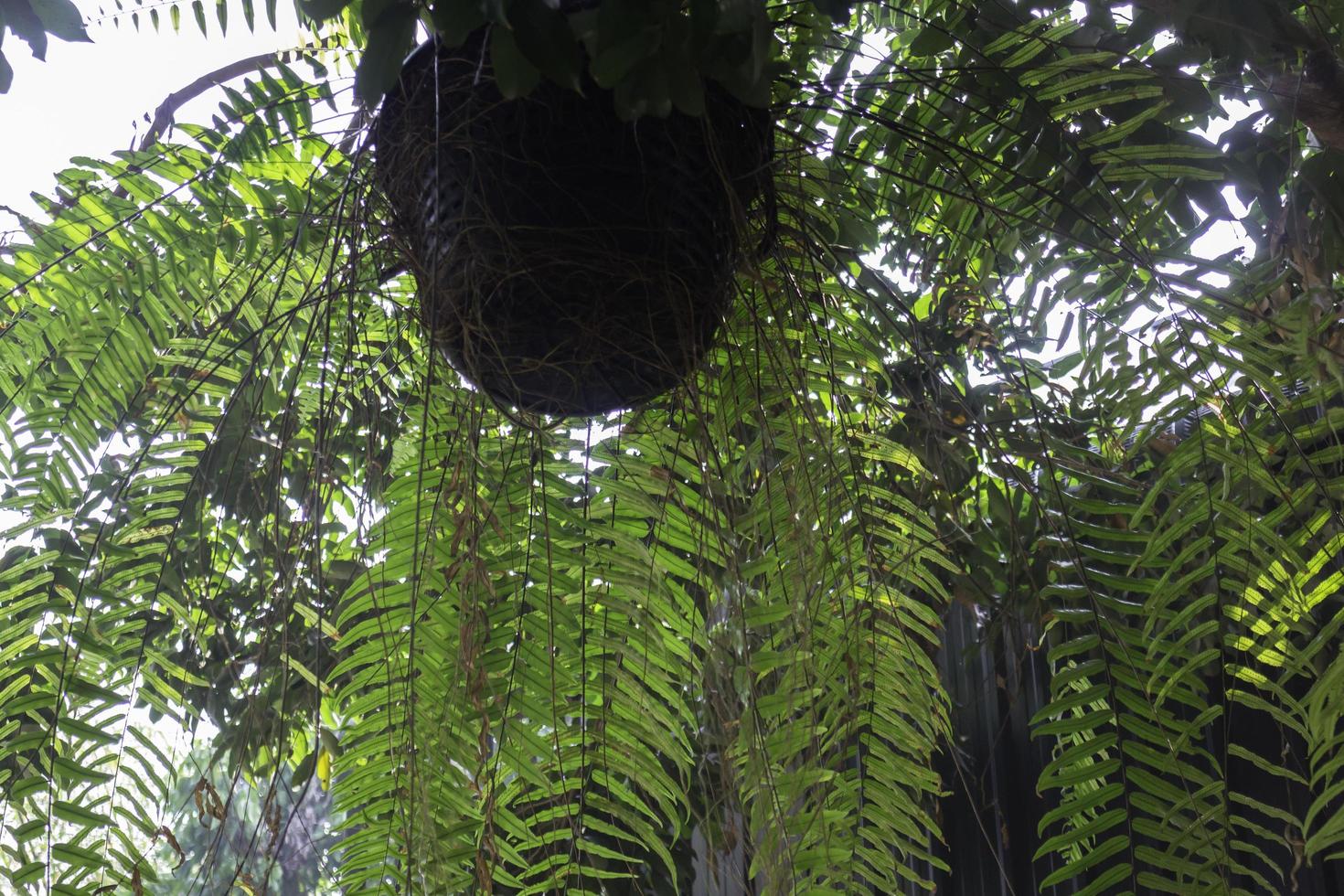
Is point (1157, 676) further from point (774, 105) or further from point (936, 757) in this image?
point (936, 757)

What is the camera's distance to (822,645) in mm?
883

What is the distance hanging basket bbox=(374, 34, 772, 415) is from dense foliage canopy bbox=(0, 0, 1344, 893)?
47mm

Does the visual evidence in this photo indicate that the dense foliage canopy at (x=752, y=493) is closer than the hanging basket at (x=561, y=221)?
No

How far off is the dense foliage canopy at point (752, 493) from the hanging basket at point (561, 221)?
0.15 feet

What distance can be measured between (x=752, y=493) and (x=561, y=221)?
0.38 meters

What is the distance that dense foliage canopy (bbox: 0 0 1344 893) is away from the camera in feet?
2.60

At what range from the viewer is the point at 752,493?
978 millimetres

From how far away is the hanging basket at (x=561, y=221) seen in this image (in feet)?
2.20

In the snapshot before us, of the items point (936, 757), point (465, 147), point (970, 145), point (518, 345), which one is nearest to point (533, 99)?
point (465, 147)

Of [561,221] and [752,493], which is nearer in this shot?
[561,221]

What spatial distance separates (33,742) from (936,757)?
1136 millimetres

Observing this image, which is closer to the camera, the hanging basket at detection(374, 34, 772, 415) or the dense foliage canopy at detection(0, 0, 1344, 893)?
the hanging basket at detection(374, 34, 772, 415)

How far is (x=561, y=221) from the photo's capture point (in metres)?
0.67

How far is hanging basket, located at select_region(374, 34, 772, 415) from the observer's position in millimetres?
672
